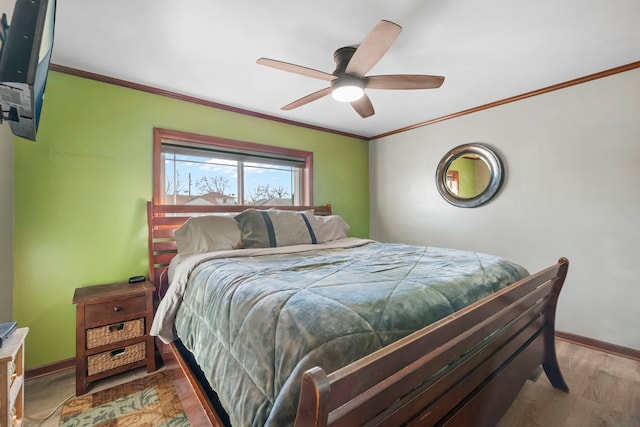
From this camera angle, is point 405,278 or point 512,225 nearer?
point 405,278

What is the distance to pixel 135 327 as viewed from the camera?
204 cm

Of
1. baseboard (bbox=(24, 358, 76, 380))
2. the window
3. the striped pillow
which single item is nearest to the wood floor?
baseboard (bbox=(24, 358, 76, 380))

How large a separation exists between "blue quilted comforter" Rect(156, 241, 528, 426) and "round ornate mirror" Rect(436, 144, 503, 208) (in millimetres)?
1463

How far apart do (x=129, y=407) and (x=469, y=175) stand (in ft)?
11.8

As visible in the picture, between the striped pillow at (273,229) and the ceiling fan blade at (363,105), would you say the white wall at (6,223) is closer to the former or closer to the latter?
the striped pillow at (273,229)

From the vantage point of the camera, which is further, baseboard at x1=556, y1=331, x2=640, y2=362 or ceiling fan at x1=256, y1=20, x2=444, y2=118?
baseboard at x1=556, y1=331, x2=640, y2=362

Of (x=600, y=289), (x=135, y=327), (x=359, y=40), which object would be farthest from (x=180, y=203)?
(x=600, y=289)

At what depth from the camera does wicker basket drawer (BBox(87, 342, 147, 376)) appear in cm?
189

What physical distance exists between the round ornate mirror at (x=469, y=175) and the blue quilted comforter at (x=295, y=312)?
1.46 metres

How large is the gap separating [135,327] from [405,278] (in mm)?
1941

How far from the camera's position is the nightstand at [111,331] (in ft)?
6.06

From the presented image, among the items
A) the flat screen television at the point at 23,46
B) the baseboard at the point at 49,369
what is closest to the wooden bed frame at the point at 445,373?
the baseboard at the point at 49,369

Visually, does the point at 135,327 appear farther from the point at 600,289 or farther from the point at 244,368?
the point at 600,289

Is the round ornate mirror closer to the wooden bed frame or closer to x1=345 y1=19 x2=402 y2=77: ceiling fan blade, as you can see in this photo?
the wooden bed frame
